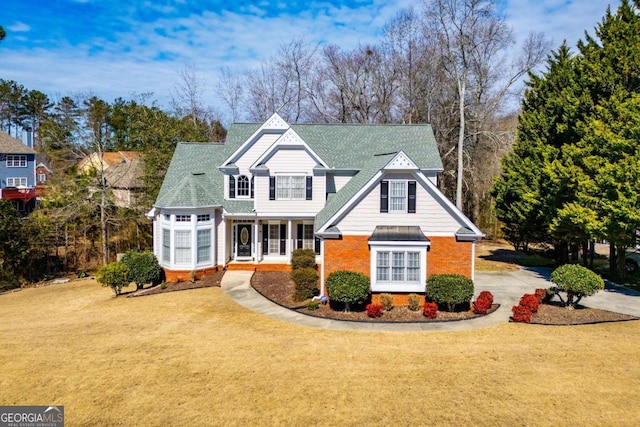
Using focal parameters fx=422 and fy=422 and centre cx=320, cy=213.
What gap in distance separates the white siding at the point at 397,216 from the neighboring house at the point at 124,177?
19.5 m

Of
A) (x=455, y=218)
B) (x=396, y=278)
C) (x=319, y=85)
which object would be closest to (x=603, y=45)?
(x=455, y=218)

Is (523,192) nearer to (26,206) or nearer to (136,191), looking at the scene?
(136,191)

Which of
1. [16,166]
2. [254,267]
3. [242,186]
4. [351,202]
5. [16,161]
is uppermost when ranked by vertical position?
[16,161]

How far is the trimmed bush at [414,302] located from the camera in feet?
57.8

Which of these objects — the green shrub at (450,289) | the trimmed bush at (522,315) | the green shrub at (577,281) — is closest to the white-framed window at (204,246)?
the green shrub at (450,289)

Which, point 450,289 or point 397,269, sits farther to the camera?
point 397,269

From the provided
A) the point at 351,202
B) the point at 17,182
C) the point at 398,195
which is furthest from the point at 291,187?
the point at 17,182

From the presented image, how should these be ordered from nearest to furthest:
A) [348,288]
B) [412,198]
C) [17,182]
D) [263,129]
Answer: [348,288] → [412,198] → [263,129] → [17,182]

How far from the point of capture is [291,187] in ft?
82.8

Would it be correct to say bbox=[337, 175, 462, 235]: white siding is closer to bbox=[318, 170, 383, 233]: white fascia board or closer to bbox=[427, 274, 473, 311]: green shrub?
bbox=[318, 170, 383, 233]: white fascia board

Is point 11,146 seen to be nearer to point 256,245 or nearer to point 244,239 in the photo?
point 244,239

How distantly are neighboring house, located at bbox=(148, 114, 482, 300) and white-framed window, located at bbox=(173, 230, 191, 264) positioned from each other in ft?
0.19

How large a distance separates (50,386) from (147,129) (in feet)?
94.1

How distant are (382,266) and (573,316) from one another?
7831 mm
